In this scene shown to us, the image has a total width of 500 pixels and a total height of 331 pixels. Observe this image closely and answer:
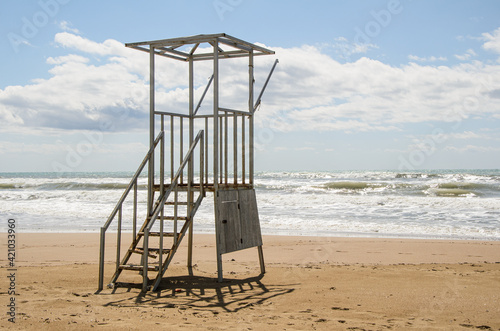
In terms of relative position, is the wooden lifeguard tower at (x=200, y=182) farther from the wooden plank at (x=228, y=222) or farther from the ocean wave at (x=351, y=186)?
the ocean wave at (x=351, y=186)

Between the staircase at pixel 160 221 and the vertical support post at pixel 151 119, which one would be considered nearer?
the staircase at pixel 160 221

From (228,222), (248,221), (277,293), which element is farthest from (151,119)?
(277,293)

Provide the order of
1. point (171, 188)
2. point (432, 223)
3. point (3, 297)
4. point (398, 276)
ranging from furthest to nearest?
point (432, 223)
point (398, 276)
point (171, 188)
point (3, 297)

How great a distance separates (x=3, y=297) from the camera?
21.5ft

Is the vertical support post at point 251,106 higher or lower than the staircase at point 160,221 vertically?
higher

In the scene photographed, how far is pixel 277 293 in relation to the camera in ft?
23.0

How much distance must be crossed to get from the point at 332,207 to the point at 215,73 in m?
16.3

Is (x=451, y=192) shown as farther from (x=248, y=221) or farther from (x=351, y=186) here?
(x=248, y=221)

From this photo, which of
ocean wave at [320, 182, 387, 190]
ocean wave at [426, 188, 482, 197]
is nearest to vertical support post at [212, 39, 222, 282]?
ocean wave at [426, 188, 482, 197]

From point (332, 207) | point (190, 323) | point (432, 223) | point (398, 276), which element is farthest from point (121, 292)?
point (332, 207)

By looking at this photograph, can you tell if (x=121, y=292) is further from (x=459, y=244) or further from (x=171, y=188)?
(x=459, y=244)

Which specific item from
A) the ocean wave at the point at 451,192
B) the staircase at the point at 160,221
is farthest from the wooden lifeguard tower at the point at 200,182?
the ocean wave at the point at 451,192

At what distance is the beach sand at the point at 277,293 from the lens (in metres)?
5.50

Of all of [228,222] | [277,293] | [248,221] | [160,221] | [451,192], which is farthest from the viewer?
[451,192]
